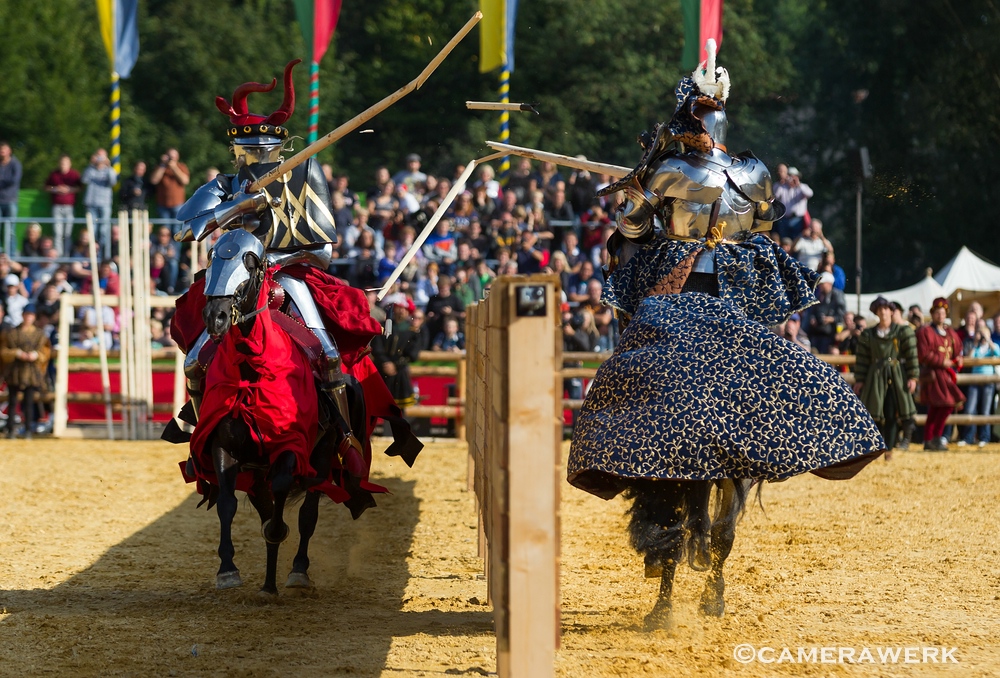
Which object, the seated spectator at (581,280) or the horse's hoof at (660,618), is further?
the seated spectator at (581,280)

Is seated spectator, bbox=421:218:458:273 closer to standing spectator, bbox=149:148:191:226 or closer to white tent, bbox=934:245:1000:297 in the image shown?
standing spectator, bbox=149:148:191:226

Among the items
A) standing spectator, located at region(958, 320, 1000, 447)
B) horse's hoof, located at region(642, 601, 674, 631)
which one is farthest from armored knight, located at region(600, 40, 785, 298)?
standing spectator, located at region(958, 320, 1000, 447)

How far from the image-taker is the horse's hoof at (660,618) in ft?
18.8

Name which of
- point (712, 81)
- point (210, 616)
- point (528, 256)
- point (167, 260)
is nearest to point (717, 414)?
point (712, 81)

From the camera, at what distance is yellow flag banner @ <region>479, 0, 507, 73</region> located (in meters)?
17.0

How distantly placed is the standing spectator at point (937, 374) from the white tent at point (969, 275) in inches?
150

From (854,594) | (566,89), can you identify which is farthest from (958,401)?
(566,89)

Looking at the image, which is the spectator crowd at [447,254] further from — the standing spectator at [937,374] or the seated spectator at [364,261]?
the standing spectator at [937,374]

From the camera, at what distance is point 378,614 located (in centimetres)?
626

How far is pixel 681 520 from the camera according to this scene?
5465 mm

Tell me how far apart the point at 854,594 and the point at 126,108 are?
29098mm

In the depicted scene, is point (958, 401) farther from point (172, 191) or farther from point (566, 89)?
point (566, 89)

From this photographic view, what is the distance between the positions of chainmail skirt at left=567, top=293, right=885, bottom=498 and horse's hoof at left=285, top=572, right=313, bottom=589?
210cm

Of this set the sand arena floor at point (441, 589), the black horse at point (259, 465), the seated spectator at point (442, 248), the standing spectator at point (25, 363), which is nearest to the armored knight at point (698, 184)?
the sand arena floor at point (441, 589)
